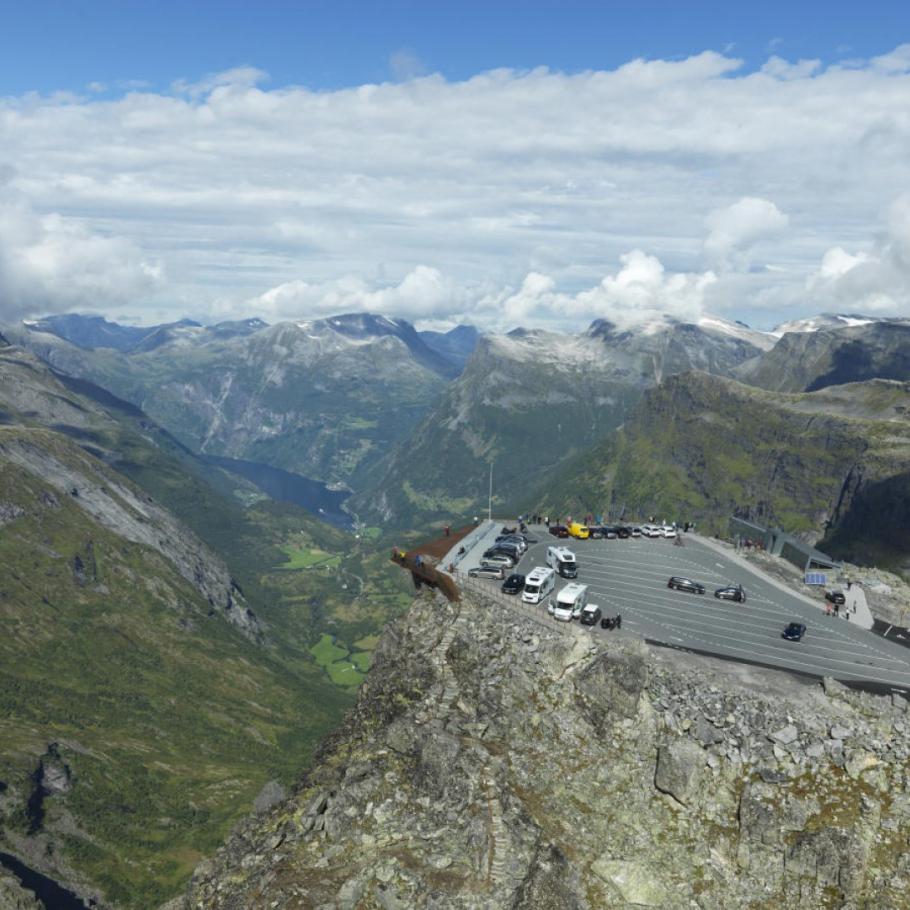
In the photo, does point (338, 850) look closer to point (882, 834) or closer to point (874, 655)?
point (882, 834)

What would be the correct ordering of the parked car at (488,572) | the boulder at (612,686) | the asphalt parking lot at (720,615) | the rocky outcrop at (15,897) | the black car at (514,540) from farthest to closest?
the rocky outcrop at (15,897) < the black car at (514,540) < the parked car at (488,572) < the asphalt parking lot at (720,615) < the boulder at (612,686)

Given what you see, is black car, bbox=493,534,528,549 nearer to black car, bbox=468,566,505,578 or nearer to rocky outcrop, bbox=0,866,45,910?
black car, bbox=468,566,505,578

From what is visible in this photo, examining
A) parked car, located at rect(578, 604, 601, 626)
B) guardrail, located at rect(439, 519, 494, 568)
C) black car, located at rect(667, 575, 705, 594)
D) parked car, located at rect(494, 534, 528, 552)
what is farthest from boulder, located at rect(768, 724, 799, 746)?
parked car, located at rect(494, 534, 528, 552)

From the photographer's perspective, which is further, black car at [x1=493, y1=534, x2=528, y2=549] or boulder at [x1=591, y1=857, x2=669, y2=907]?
black car at [x1=493, y1=534, x2=528, y2=549]

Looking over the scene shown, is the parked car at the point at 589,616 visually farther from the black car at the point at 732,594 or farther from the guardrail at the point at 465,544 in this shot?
the guardrail at the point at 465,544

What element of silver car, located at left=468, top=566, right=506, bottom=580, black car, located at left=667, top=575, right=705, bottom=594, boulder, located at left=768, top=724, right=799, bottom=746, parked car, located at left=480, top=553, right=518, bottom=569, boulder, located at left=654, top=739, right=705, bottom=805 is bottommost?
boulder, located at left=654, top=739, right=705, bottom=805

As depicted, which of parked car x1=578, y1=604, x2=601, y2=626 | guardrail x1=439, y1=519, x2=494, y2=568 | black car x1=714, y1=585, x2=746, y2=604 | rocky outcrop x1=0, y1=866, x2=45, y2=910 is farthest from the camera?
rocky outcrop x1=0, y1=866, x2=45, y2=910

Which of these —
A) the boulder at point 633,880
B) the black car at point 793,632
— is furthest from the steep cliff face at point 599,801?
the black car at point 793,632
